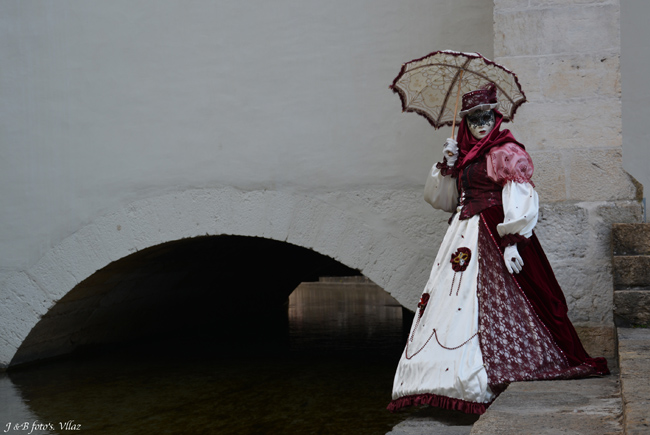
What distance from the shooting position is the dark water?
12.2 feet

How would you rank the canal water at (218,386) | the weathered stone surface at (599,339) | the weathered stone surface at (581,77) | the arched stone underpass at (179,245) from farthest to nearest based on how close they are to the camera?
the arched stone underpass at (179,245)
the canal water at (218,386)
the weathered stone surface at (581,77)
the weathered stone surface at (599,339)

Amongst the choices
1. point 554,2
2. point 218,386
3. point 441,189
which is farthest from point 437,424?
point 218,386

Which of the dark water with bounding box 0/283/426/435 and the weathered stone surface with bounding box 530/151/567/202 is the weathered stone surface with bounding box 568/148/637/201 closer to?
the weathered stone surface with bounding box 530/151/567/202

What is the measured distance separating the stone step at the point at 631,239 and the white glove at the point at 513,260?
0.81 m

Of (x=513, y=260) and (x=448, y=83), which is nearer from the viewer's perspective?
(x=513, y=260)

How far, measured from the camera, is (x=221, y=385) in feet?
15.4

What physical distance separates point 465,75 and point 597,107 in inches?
31.3

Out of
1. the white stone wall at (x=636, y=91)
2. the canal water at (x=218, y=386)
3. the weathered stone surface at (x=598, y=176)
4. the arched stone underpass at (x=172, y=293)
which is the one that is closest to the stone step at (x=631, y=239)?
the weathered stone surface at (x=598, y=176)

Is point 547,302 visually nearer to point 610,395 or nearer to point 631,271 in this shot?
point 610,395

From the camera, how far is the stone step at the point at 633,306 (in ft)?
10.3

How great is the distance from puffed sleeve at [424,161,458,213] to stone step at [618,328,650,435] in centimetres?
94

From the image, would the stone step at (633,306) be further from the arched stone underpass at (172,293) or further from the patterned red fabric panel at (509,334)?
the arched stone underpass at (172,293)

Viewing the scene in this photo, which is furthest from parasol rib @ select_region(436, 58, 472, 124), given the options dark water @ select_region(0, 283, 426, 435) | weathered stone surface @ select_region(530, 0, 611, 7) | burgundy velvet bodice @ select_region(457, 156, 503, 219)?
dark water @ select_region(0, 283, 426, 435)

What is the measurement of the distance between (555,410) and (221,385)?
3005 millimetres
